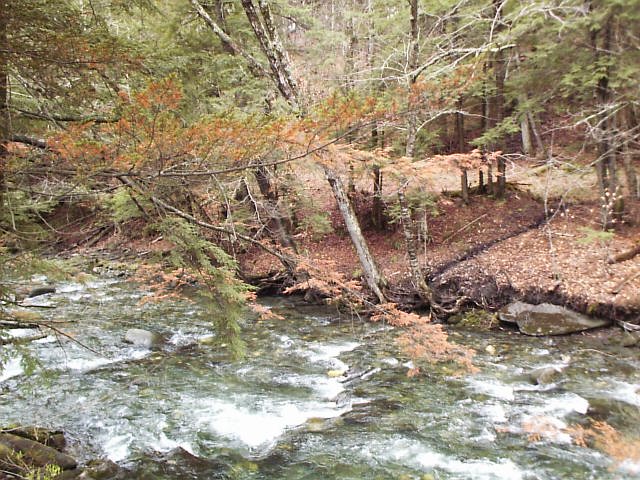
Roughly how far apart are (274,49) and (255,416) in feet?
21.7

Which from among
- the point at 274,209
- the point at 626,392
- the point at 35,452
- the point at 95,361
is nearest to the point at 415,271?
the point at 274,209

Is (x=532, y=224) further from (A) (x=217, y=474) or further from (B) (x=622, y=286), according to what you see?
(A) (x=217, y=474)

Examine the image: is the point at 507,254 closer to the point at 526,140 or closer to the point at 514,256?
the point at 514,256

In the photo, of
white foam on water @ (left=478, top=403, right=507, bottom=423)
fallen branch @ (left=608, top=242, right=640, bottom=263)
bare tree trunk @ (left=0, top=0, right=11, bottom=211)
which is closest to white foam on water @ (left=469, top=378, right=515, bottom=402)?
white foam on water @ (left=478, top=403, right=507, bottom=423)

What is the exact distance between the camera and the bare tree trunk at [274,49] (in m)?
8.02

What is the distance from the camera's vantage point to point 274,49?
834 centimetres

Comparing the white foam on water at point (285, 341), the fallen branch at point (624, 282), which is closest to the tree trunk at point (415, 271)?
the white foam on water at point (285, 341)

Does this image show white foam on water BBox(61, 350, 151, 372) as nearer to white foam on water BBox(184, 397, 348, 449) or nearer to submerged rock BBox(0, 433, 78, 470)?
white foam on water BBox(184, 397, 348, 449)

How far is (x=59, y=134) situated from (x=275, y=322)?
8.49 m

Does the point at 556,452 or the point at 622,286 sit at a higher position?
the point at 622,286

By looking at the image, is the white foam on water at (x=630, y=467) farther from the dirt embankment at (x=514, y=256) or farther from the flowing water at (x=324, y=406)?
the dirt embankment at (x=514, y=256)

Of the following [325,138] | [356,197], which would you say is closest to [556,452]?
[325,138]

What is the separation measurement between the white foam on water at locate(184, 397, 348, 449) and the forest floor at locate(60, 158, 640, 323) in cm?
228

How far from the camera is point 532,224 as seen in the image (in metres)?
→ 12.5
